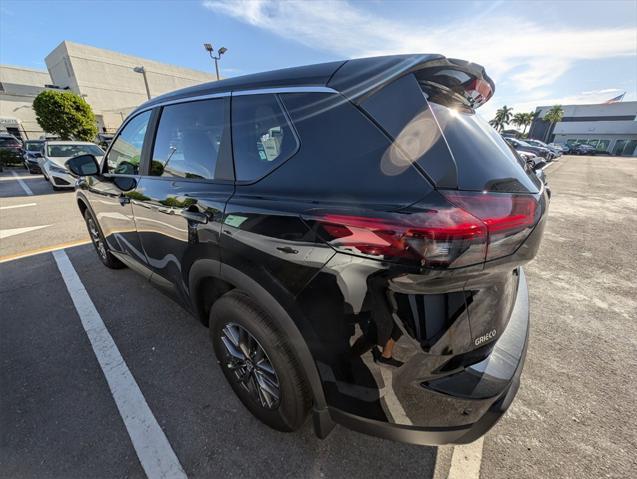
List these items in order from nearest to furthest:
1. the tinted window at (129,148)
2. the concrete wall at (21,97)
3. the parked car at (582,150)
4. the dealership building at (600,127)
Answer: the tinted window at (129,148) → the concrete wall at (21,97) → the parked car at (582,150) → the dealership building at (600,127)

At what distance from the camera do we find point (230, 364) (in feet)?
6.16

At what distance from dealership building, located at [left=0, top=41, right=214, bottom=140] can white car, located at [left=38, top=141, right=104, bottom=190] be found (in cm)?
3340

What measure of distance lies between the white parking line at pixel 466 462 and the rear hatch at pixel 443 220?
846 mm

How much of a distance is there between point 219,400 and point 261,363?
636mm

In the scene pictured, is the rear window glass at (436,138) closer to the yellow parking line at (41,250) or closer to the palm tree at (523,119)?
the yellow parking line at (41,250)

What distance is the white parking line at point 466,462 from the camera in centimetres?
154

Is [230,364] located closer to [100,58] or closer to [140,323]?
[140,323]

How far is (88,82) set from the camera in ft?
137

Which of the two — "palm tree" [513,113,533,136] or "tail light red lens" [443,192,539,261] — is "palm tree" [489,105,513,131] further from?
"tail light red lens" [443,192,539,261]

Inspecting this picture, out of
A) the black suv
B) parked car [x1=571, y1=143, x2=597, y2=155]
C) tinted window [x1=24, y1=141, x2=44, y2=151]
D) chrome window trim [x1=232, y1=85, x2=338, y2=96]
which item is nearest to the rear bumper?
the black suv

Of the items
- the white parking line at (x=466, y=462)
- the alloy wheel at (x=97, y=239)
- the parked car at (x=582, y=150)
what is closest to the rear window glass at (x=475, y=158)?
the white parking line at (x=466, y=462)

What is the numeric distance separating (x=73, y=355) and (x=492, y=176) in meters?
3.29

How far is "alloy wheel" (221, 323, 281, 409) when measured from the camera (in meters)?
1.64

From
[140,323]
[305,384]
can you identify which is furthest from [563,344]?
[140,323]
